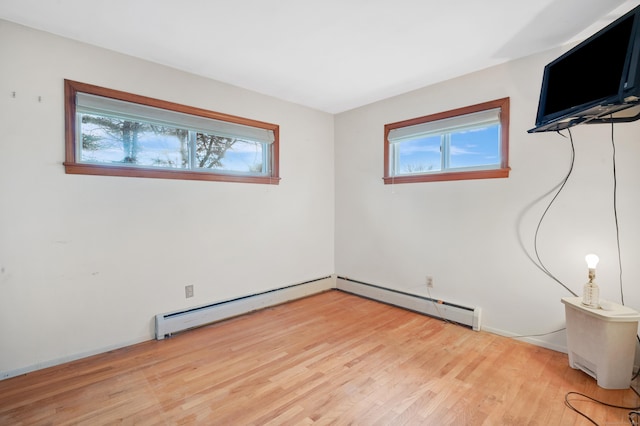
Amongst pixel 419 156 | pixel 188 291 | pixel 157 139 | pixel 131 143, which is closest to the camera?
pixel 131 143

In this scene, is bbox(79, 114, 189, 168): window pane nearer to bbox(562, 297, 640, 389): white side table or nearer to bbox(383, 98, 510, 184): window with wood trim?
bbox(383, 98, 510, 184): window with wood trim

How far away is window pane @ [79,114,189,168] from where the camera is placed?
2543 millimetres

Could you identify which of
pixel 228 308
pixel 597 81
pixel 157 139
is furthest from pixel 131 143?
pixel 597 81

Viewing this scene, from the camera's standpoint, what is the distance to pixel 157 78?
2.81 metres

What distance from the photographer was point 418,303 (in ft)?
11.3

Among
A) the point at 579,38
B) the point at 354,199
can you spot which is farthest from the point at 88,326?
the point at 579,38

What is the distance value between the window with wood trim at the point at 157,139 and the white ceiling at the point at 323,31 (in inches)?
17.3

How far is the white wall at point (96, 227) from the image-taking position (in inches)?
85.8

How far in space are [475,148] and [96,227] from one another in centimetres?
367

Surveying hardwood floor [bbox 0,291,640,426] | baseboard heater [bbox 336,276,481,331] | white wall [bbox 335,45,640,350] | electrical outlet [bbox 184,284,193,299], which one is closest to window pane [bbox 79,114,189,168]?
electrical outlet [bbox 184,284,193,299]

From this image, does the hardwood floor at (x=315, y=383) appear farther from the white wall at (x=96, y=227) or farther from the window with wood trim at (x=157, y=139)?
the window with wood trim at (x=157, y=139)

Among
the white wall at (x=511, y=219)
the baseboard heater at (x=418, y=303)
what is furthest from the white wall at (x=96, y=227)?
the white wall at (x=511, y=219)

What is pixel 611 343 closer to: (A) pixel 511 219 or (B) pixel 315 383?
(A) pixel 511 219

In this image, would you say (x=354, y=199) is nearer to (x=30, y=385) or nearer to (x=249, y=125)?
(x=249, y=125)
